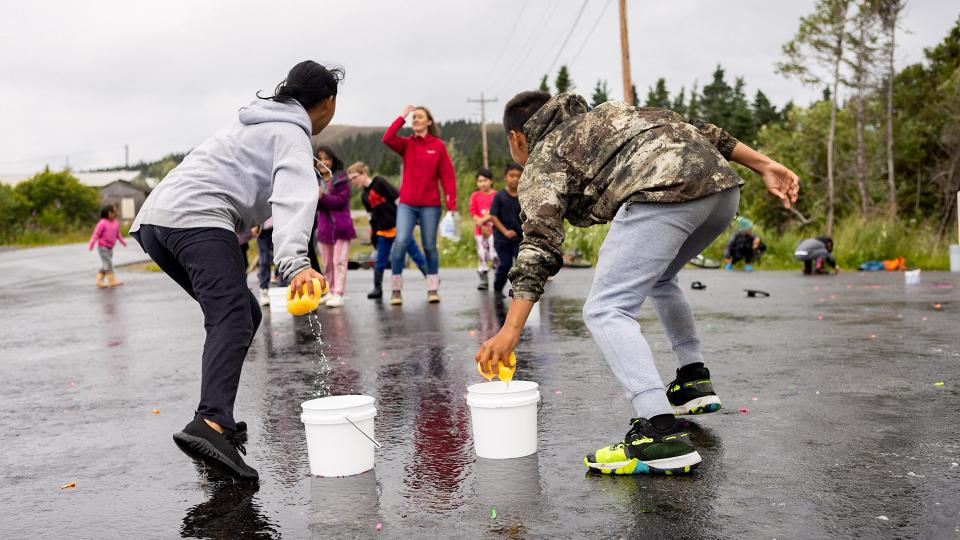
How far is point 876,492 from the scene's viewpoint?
340cm

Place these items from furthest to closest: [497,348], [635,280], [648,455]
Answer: [635,280] < [648,455] < [497,348]

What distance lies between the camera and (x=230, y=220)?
4.16 meters

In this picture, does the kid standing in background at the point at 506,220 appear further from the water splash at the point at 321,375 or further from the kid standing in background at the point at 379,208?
the water splash at the point at 321,375

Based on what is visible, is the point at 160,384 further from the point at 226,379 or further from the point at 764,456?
the point at 764,456

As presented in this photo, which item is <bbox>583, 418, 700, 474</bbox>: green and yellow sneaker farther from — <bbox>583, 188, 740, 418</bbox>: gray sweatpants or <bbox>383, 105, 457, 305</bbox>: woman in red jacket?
<bbox>383, 105, 457, 305</bbox>: woman in red jacket

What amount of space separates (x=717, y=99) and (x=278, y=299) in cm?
8777

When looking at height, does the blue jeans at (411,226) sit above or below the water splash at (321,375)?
above

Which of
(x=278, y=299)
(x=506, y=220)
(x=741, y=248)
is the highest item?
(x=506, y=220)

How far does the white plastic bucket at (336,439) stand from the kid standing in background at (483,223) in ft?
33.2

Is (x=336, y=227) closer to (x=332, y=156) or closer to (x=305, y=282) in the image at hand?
(x=332, y=156)

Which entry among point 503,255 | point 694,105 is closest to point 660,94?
point 694,105

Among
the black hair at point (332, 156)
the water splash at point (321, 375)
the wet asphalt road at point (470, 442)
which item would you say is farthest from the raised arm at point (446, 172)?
the water splash at point (321, 375)

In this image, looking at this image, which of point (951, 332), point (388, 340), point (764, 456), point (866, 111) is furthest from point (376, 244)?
point (866, 111)

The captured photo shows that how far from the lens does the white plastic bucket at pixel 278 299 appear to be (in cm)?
1041
